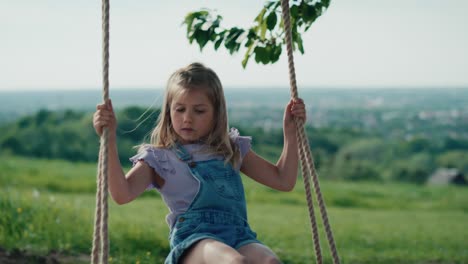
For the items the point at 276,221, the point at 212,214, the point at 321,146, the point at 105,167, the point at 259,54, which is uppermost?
the point at 259,54

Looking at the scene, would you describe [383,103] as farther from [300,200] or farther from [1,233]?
[1,233]

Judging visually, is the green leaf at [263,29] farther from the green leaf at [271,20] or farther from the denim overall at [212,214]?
the denim overall at [212,214]

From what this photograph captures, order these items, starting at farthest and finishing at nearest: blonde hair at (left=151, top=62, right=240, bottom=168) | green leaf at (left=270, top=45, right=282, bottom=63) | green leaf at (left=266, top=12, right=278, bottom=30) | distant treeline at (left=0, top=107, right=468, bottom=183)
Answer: distant treeline at (left=0, top=107, right=468, bottom=183) < green leaf at (left=270, top=45, right=282, bottom=63) < green leaf at (left=266, top=12, right=278, bottom=30) < blonde hair at (left=151, top=62, right=240, bottom=168)

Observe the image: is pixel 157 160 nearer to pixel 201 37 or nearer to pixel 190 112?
pixel 190 112

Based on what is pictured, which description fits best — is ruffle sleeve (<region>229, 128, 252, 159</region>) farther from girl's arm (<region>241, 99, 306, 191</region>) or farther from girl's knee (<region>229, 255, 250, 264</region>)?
girl's knee (<region>229, 255, 250, 264</region>)

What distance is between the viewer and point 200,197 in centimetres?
281

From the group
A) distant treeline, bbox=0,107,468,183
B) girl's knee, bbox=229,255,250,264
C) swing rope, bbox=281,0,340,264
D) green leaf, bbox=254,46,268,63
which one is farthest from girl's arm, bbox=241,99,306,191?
distant treeline, bbox=0,107,468,183

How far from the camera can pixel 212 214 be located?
9.21 feet

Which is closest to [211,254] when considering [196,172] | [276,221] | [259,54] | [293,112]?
[196,172]

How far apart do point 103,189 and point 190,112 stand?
0.58m

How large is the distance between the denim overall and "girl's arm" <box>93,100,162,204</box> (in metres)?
0.19

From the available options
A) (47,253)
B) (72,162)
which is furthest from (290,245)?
(72,162)

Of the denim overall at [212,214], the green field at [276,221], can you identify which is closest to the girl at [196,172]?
the denim overall at [212,214]

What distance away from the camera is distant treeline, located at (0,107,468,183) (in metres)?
14.5
